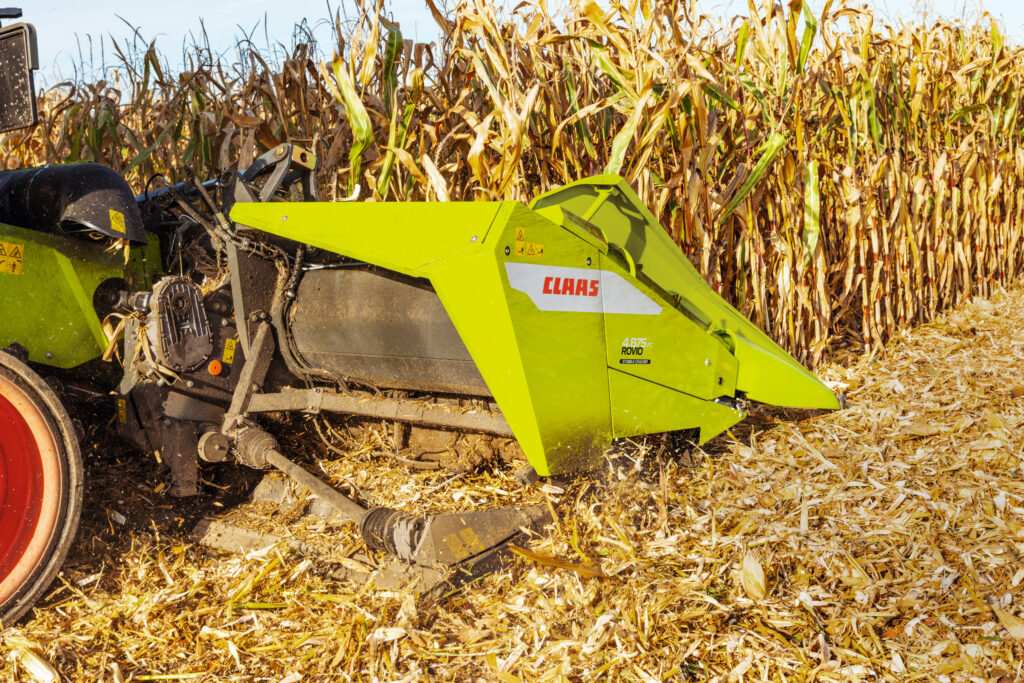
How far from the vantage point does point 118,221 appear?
2.36 metres

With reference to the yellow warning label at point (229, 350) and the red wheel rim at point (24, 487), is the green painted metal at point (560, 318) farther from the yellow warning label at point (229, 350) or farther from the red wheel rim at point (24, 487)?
the red wheel rim at point (24, 487)

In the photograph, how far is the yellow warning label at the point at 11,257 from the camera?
224 cm

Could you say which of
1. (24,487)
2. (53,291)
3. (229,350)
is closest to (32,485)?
(24,487)

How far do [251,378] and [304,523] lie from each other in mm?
495

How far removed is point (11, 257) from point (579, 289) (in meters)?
1.60

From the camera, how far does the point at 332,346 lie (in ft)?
8.73

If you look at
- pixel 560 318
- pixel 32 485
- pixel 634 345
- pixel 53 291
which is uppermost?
pixel 53 291

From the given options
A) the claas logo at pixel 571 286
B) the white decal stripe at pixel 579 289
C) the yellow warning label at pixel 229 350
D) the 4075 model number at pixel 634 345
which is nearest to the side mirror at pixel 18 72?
the yellow warning label at pixel 229 350

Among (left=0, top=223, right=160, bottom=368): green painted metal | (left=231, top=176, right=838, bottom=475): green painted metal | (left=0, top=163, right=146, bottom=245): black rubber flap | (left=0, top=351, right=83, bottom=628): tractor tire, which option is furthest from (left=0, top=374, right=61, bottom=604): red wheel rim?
(left=231, top=176, right=838, bottom=475): green painted metal

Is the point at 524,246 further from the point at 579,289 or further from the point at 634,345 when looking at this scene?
the point at 634,345

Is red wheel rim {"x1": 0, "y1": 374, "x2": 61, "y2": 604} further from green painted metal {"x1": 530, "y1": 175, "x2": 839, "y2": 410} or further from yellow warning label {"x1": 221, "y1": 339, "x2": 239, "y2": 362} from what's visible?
green painted metal {"x1": 530, "y1": 175, "x2": 839, "y2": 410}

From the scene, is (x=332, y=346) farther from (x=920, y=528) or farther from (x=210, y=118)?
(x=210, y=118)

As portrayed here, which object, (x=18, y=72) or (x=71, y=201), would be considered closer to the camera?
(x=18, y=72)

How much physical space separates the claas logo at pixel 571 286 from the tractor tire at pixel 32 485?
4.40 ft
